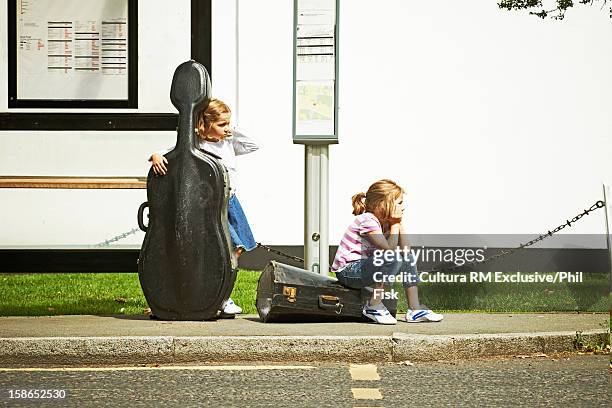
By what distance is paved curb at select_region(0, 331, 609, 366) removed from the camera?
23.8 ft

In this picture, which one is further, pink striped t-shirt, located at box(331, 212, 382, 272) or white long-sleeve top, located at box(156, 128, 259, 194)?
white long-sleeve top, located at box(156, 128, 259, 194)

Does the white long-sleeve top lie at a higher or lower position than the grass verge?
higher

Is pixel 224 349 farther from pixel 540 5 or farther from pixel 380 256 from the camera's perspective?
pixel 540 5

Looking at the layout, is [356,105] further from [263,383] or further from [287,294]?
[263,383]

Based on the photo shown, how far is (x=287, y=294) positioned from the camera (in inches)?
315

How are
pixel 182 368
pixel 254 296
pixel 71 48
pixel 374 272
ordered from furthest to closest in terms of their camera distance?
pixel 71 48, pixel 254 296, pixel 374 272, pixel 182 368

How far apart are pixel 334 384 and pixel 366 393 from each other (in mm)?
320

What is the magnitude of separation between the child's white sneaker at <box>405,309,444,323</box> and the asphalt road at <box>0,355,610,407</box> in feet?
3.28

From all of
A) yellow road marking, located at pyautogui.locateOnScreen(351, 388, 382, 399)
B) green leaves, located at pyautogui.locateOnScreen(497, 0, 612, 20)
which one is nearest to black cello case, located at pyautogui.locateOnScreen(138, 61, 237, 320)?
yellow road marking, located at pyautogui.locateOnScreen(351, 388, 382, 399)

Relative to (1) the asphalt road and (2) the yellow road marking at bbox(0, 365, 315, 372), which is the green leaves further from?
(2) the yellow road marking at bbox(0, 365, 315, 372)

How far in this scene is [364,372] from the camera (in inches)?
269

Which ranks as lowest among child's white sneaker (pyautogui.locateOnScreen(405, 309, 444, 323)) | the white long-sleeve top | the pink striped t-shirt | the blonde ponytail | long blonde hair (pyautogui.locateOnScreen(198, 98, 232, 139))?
child's white sneaker (pyautogui.locateOnScreen(405, 309, 444, 323))

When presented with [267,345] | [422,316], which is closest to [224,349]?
[267,345]

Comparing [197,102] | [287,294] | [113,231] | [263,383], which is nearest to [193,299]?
[287,294]
